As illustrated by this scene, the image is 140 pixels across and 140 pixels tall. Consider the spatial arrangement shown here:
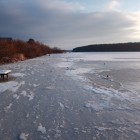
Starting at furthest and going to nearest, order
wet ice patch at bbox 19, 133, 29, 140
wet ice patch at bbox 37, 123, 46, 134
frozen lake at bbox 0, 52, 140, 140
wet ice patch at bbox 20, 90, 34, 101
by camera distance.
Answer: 1. wet ice patch at bbox 20, 90, 34, 101
2. wet ice patch at bbox 37, 123, 46, 134
3. frozen lake at bbox 0, 52, 140, 140
4. wet ice patch at bbox 19, 133, 29, 140

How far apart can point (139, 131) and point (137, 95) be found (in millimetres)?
4282

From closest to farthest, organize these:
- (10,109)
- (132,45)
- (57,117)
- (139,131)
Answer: (139,131), (57,117), (10,109), (132,45)

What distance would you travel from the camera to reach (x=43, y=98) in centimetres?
991

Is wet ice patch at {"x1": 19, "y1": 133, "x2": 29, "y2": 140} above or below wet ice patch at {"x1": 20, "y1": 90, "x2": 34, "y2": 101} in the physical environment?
above

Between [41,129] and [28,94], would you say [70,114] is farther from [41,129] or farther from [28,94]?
[28,94]

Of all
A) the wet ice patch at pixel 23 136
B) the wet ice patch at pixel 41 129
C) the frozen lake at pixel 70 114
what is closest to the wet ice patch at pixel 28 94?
the frozen lake at pixel 70 114

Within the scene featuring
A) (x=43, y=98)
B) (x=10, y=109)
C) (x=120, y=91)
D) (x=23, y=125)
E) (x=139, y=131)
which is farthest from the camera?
(x=120, y=91)

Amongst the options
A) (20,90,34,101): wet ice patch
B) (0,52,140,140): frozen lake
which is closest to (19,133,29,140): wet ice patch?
(0,52,140,140): frozen lake

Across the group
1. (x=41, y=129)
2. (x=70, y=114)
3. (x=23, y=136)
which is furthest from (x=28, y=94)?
(x=23, y=136)

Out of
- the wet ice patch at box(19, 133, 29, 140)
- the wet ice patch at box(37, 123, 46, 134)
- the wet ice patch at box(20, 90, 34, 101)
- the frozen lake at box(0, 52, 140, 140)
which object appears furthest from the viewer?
the wet ice patch at box(20, 90, 34, 101)

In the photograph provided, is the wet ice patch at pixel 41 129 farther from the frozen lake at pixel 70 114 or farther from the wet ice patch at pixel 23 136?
the wet ice patch at pixel 23 136

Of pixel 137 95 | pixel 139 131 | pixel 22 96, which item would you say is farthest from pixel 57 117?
pixel 137 95

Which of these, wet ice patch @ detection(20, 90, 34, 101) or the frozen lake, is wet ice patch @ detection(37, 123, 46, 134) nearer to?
the frozen lake

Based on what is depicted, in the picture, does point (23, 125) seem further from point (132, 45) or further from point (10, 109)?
point (132, 45)
